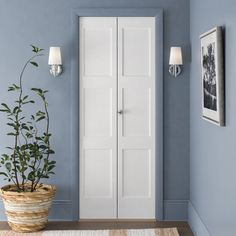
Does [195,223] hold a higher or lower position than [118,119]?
lower

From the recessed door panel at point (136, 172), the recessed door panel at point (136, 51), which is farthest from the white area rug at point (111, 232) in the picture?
the recessed door panel at point (136, 51)

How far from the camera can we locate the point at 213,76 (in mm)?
4062

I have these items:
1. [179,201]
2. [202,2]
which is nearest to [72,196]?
[179,201]

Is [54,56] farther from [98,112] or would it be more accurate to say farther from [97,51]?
[98,112]

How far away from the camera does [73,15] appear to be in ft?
18.7

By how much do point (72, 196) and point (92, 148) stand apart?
52 centimetres

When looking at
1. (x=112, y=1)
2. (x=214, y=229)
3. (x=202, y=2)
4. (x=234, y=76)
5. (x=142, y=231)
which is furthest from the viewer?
(x=112, y=1)

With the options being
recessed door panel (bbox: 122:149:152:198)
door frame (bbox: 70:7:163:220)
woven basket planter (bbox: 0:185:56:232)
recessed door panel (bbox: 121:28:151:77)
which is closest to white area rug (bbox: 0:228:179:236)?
woven basket planter (bbox: 0:185:56:232)

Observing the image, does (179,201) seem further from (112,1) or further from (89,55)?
(112,1)

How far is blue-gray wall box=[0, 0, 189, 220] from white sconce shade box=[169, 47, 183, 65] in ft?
0.58

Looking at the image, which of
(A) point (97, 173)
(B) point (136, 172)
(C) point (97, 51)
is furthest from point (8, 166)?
(C) point (97, 51)

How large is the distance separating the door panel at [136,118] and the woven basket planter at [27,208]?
843 millimetres

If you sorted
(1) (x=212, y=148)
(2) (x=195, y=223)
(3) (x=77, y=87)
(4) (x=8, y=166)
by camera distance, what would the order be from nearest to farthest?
1. (1) (x=212, y=148)
2. (2) (x=195, y=223)
3. (4) (x=8, y=166)
4. (3) (x=77, y=87)

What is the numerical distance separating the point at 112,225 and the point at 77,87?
1406mm
